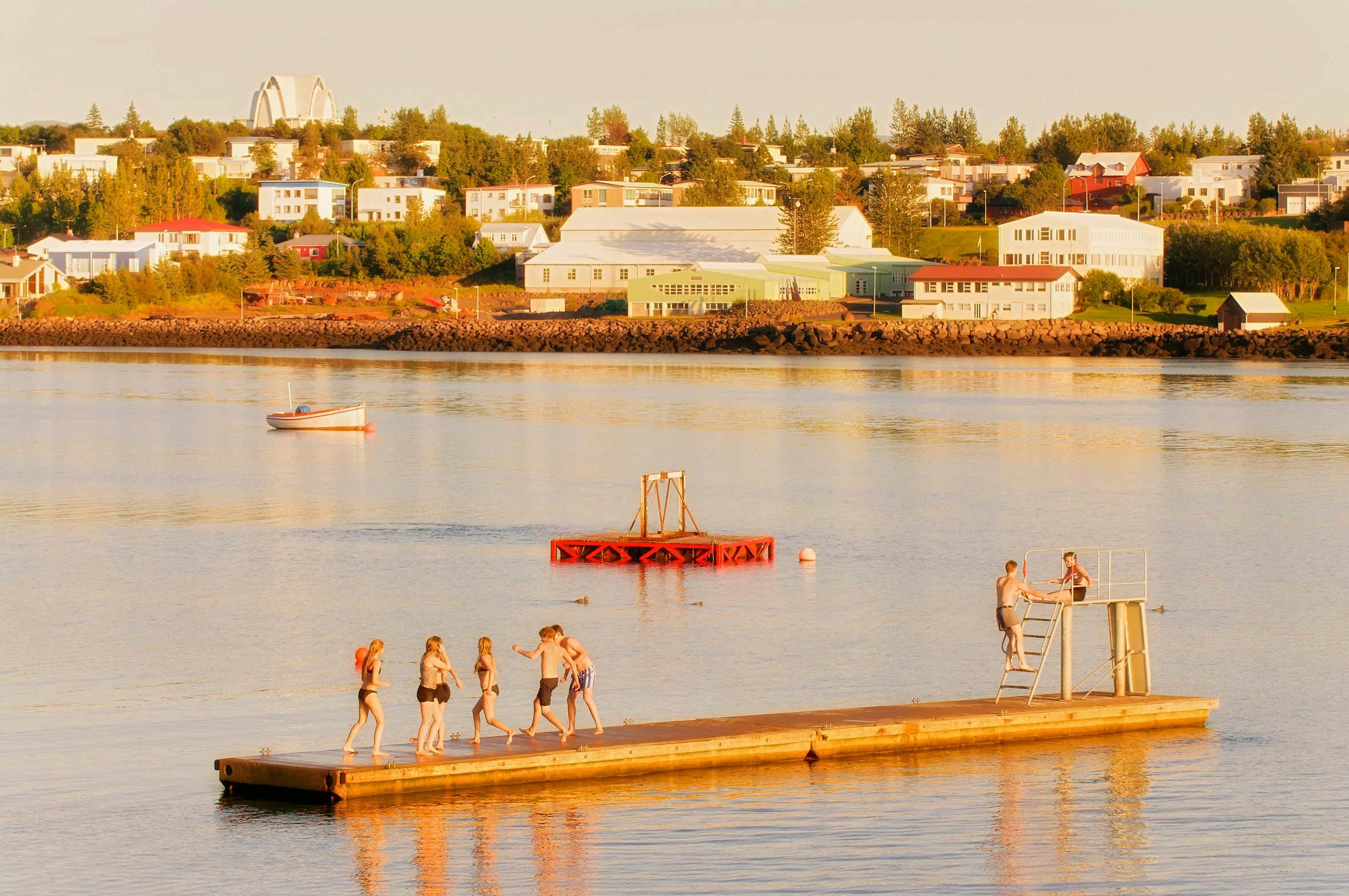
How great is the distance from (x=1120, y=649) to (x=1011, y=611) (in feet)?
5.67

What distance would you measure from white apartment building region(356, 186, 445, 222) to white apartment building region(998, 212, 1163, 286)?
72.1 metres

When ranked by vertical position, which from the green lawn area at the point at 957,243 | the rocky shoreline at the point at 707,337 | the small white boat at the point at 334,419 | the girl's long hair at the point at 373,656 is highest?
the green lawn area at the point at 957,243

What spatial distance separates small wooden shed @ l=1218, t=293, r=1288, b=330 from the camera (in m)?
129

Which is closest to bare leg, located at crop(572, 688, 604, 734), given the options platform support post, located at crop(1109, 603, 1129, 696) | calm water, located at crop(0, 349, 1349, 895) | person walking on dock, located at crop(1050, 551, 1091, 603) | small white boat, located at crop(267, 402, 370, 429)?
calm water, located at crop(0, 349, 1349, 895)

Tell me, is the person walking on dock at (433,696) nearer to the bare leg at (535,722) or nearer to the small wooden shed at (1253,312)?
the bare leg at (535,722)

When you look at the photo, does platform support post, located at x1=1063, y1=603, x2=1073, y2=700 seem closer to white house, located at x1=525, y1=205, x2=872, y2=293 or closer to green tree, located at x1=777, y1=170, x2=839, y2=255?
white house, located at x1=525, y1=205, x2=872, y2=293

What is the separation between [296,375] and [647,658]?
88.0 meters

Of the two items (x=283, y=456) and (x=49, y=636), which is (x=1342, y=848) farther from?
(x=283, y=456)

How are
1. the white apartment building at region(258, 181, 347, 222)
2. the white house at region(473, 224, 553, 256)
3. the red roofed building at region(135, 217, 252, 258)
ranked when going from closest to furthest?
the white house at region(473, 224, 553, 256), the red roofed building at region(135, 217, 252, 258), the white apartment building at region(258, 181, 347, 222)

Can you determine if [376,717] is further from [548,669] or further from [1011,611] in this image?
[1011,611]

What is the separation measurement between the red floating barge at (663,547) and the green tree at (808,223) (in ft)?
380

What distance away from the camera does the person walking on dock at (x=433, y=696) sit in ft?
65.8

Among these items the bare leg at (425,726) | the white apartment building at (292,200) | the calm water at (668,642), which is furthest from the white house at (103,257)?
the bare leg at (425,726)

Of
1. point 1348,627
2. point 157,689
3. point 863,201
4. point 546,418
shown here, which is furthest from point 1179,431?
point 863,201
